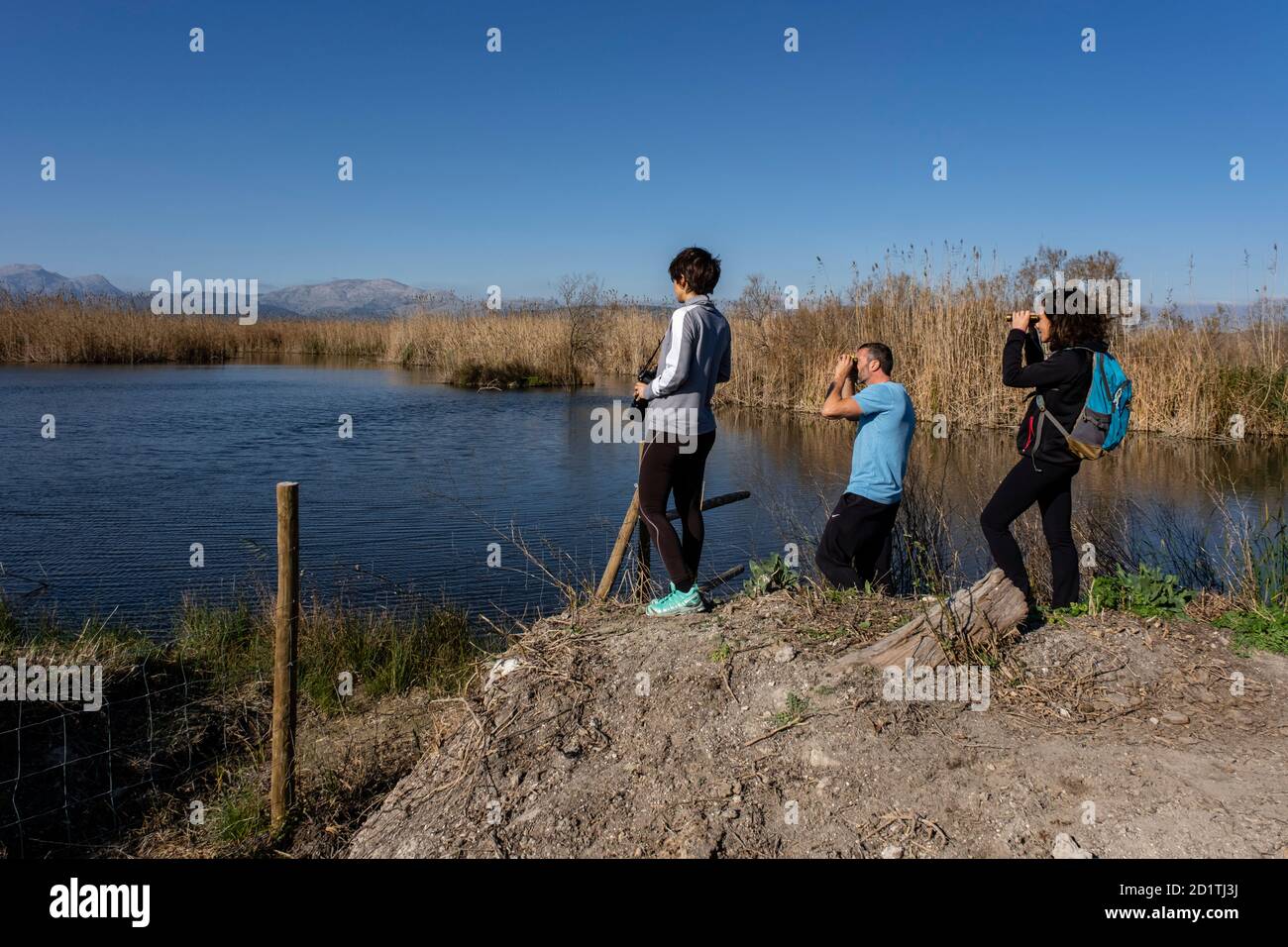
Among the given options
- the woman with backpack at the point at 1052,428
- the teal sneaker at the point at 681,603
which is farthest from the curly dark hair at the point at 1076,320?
the teal sneaker at the point at 681,603

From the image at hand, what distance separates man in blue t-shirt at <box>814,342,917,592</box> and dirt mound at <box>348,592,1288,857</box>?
405 mm

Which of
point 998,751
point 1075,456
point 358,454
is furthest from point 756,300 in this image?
point 998,751

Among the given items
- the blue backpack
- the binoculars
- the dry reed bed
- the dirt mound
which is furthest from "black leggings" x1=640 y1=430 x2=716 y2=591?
the dry reed bed

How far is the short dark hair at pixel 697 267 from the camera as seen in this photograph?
4.38 metres

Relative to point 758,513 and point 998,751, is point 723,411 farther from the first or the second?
point 998,751

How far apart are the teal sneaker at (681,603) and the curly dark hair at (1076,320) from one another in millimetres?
2192

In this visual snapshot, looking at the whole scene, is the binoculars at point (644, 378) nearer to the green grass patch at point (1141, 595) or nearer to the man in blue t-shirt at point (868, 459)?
the man in blue t-shirt at point (868, 459)

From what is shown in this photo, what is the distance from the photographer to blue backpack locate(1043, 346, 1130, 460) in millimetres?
4371

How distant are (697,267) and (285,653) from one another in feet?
8.39

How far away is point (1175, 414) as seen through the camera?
15.1 metres

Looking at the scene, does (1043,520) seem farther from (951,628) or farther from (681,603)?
(681,603)

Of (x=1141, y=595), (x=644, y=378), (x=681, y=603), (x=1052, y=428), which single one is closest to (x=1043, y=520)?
(x=1052, y=428)

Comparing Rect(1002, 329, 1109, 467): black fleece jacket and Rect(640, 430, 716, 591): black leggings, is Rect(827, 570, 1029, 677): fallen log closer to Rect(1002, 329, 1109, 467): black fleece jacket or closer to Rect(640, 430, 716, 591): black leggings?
Rect(1002, 329, 1109, 467): black fleece jacket

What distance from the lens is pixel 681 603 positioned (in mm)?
4727
